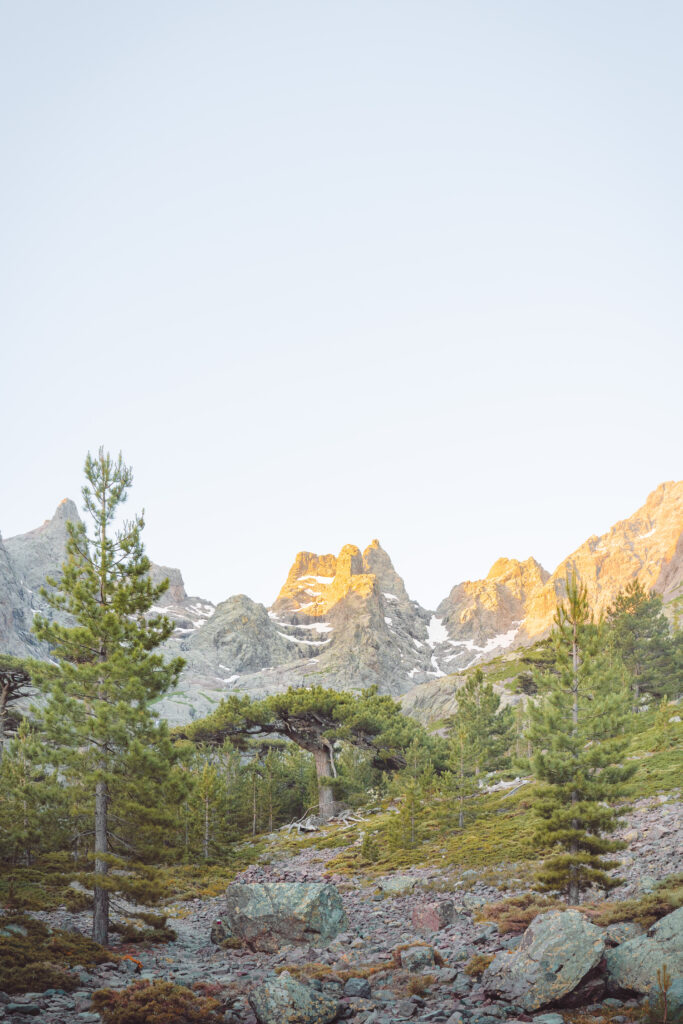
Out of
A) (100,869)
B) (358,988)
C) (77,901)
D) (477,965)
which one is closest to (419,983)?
(358,988)

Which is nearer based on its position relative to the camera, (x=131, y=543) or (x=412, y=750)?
(x=131, y=543)

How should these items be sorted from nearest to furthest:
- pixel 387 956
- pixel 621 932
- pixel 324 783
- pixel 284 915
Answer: pixel 621 932 < pixel 387 956 < pixel 284 915 < pixel 324 783

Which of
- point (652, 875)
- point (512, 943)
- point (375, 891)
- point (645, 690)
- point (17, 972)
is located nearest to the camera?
point (17, 972)

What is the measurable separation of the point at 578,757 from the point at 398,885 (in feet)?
37.4

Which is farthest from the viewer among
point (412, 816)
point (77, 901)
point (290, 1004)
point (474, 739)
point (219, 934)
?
point (474, 739)

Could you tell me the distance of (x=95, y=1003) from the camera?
501 inches

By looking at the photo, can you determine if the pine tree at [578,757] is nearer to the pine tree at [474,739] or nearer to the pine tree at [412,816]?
the pine tree at [412,816]

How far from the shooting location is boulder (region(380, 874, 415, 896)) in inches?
985

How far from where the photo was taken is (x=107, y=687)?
19984 millimetres

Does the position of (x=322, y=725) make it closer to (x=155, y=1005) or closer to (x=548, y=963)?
(x=155, y=1005)

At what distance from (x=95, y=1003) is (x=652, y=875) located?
16.2 metres

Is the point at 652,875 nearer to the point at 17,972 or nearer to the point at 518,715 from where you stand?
the point at 17,972

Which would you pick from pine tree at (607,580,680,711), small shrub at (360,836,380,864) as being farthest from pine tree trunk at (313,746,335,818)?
pine tree at (607,580,680,711)

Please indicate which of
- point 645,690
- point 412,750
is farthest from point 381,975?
point 645,690
